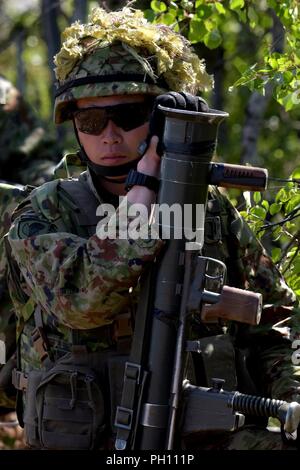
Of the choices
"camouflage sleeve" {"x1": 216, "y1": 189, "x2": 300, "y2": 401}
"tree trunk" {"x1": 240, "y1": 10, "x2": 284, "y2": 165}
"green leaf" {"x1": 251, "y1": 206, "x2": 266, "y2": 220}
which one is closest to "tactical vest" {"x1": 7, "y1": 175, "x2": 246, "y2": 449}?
"camouflage sleeve" {"x1": 216, "y1": 189, "x2": 300, "y2": 401}

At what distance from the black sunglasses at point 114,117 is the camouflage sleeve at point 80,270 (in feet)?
1.33

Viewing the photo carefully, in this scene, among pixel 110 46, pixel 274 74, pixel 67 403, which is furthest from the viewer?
pixel 274 74

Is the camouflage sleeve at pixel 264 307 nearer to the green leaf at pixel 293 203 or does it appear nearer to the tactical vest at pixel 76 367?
the tactical vest at pixel 76 367

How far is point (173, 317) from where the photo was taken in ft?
12.1

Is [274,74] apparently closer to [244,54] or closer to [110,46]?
[110,46]

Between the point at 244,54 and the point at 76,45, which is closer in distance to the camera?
the point at 76,45

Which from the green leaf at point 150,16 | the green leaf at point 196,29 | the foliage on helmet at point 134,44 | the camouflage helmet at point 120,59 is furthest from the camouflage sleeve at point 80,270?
the green leaf at point 196,29

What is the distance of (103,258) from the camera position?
11.8 feet

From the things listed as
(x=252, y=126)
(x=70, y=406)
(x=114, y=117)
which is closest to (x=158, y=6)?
(x=114, y=117)

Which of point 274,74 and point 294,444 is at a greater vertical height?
point 274,74

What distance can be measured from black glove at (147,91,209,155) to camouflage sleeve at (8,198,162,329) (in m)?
0.27

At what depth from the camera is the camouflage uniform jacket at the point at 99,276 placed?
3621 millimetres
